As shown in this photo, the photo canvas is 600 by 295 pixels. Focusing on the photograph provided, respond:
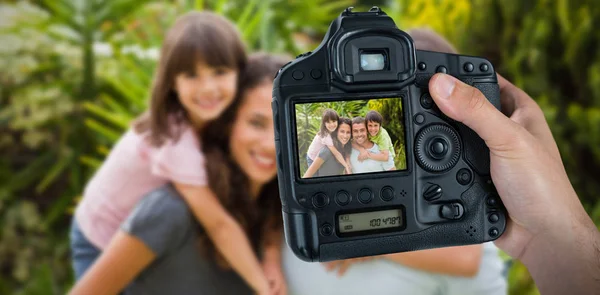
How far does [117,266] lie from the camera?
87 centimetres

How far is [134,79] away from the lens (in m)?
1.34

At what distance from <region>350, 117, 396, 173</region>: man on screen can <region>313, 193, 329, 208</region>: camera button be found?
3 cm

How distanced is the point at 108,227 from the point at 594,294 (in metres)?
0.73

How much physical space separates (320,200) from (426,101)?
0.10 meters

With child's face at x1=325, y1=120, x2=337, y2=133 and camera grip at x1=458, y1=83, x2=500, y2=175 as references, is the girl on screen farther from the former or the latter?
camera grip at x1=458, y1=83, x2=500, y2=175

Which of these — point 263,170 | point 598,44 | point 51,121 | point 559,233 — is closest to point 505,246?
point 559,233

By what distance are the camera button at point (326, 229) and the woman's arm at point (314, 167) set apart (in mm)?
36

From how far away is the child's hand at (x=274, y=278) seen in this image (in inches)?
31.7

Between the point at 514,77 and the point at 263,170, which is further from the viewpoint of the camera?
the point at 514,77

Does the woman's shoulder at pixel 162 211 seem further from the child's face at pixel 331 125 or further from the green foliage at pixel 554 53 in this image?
the green foliage at pixel 554 53

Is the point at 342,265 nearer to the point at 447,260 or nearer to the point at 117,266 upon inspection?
the point at 447,260

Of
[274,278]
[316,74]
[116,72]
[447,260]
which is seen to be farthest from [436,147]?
[116,72]

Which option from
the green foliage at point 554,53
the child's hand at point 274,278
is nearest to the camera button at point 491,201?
the child's hand at point 274,278

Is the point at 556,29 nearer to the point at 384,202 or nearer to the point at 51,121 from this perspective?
the point at 384,202
